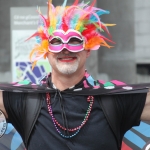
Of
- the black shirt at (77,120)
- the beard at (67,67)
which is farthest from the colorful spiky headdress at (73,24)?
the black shirt at (77,120)

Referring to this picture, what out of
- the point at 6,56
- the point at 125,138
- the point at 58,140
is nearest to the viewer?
the point at 58,140

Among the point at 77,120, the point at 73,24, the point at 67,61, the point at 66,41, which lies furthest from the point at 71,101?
the point at 73,24

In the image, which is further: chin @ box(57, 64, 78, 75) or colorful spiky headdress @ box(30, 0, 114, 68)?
colorful spiky headdress @ box(30, 0, 114, 68)

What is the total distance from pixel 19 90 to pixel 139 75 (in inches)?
171

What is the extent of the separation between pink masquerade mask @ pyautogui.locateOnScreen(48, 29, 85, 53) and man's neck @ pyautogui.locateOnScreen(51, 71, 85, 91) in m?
0.17

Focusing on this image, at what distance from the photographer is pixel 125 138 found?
2.62 m

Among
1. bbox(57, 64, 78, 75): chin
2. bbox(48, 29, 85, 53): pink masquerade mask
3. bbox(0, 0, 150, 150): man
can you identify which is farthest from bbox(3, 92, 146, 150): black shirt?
bbox(48, 29, 85, 53): pink masquerade mask

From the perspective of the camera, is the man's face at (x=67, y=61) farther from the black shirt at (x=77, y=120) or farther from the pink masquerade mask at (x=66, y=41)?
the black shirt at (x=77, y=120)

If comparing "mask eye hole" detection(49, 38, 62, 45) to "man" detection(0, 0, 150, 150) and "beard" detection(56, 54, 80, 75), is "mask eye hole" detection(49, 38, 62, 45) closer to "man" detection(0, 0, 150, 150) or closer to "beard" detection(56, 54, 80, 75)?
"man" detection(0, 0, 150, 150)

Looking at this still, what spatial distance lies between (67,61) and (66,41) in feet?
0.39

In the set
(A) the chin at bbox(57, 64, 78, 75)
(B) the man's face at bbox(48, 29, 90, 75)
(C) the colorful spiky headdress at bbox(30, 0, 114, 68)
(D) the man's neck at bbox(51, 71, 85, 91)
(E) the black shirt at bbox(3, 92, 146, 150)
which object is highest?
(C) the colorful spiky headdress at bbox(30, 0, 114, 68)

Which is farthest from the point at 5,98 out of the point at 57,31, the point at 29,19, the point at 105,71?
the point at 105,71

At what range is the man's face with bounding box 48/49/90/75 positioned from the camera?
225cm

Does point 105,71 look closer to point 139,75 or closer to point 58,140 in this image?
point 139,75
